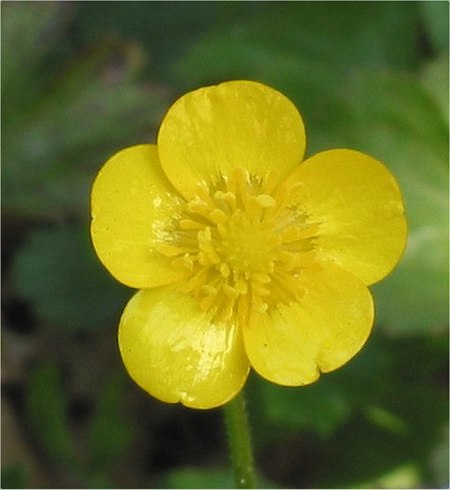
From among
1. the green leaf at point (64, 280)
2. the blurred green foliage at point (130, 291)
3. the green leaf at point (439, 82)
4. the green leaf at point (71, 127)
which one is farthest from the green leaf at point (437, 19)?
the green leaf at point (64, 280)

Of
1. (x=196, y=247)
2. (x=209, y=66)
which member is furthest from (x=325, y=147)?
(x=196, y=247)

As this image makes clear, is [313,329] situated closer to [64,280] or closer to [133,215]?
[133,215]

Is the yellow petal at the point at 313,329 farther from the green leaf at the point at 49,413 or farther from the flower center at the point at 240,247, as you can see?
the green leaf at the point at 49,413

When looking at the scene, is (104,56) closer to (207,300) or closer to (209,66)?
(209,66)

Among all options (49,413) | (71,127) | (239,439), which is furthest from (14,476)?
(239,439)

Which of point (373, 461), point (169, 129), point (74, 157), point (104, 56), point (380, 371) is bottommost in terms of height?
point (373, 461)

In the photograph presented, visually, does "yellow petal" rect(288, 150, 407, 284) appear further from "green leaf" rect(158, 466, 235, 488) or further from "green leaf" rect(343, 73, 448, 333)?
"green leaf" rect(158, 466, 235, 488)
